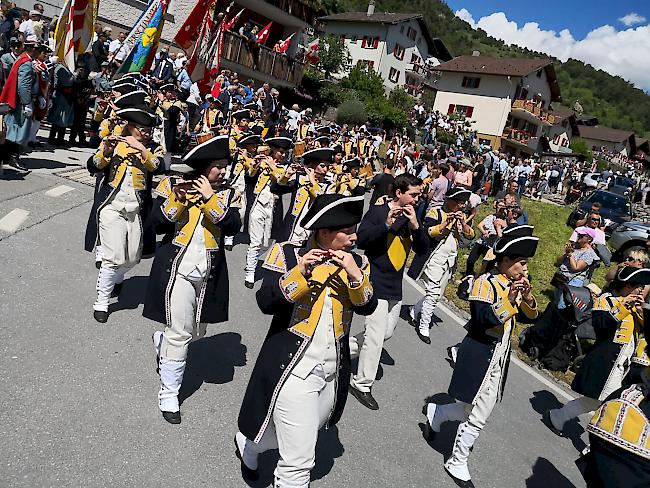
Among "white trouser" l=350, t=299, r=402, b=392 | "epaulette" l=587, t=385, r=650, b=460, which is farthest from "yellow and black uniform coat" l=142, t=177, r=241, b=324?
"epaulette" l=587, t=385, r=650, b=460

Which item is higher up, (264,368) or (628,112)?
(628,112)

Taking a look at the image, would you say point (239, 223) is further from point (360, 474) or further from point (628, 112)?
point (628, 112)

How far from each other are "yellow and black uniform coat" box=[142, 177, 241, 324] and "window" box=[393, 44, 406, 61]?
52.0 metres

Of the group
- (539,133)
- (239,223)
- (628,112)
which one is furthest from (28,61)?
(628,112)

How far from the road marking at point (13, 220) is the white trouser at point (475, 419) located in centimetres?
615

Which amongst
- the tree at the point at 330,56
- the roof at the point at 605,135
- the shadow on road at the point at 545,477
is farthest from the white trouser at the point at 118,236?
the roof at the point at 605,135

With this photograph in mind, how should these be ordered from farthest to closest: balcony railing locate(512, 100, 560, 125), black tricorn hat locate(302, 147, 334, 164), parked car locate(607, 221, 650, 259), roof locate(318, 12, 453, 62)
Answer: balcony railing locate(512, 100, 560, 125), roof locate(318, 12, 453, 62), parked car locate(607, 221, 650, 259), black tricorn hat locate(302, 147, 334, 164)

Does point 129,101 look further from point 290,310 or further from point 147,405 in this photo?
point 290,310

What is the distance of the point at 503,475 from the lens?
16.3 ft

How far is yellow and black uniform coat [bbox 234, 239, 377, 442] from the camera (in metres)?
3.27

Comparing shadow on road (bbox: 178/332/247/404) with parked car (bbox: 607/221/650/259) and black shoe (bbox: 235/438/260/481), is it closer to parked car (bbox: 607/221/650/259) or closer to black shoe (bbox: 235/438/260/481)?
black shoe (bbox: 235/438/260/481)

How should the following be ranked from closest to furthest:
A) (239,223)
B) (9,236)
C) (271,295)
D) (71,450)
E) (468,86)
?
(271,295) → (71,450) → (239,223) → (9,236) → (468,86)

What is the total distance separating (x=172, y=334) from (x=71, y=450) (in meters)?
1.06

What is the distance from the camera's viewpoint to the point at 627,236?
18.5 m
